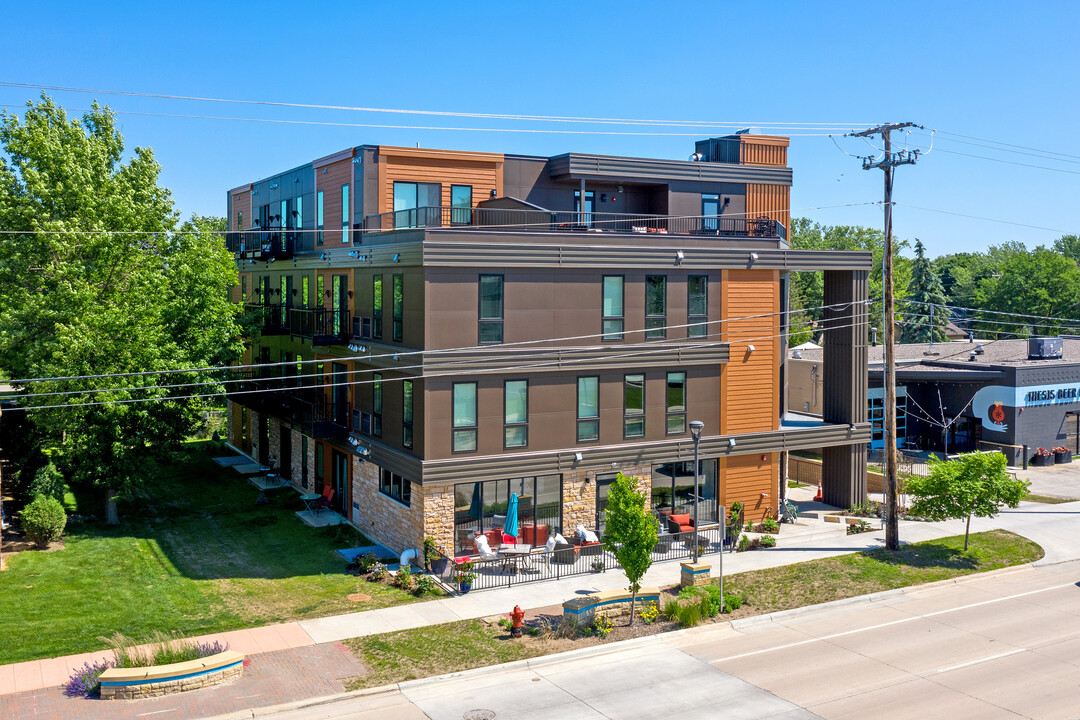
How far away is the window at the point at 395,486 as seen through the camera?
2898 centimetres

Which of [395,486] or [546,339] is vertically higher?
[546,339]

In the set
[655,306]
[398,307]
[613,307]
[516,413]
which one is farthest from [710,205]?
[398,307]

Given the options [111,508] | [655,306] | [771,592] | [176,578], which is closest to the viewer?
Answer: [771,592]

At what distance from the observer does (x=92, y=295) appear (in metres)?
29.9

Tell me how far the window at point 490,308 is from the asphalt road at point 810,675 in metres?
10.1

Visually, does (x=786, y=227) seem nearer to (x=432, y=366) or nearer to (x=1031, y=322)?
(x=432, y=366)

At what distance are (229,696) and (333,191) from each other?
22.3 metres

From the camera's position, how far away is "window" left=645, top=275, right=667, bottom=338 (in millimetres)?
30375

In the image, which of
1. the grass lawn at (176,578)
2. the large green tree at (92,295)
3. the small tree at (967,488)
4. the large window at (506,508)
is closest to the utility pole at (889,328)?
the small tree at (967,488)

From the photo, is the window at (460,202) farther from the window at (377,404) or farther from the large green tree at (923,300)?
the large green tree at (923,300)

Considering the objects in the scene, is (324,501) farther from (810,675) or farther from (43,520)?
(810,675)

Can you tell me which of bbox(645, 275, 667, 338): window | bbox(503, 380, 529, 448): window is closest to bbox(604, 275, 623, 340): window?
bbox(645, 275, 667, 338): window

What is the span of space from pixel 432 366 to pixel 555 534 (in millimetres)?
6778

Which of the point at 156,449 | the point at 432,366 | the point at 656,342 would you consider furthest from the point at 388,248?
the point at 156,449
